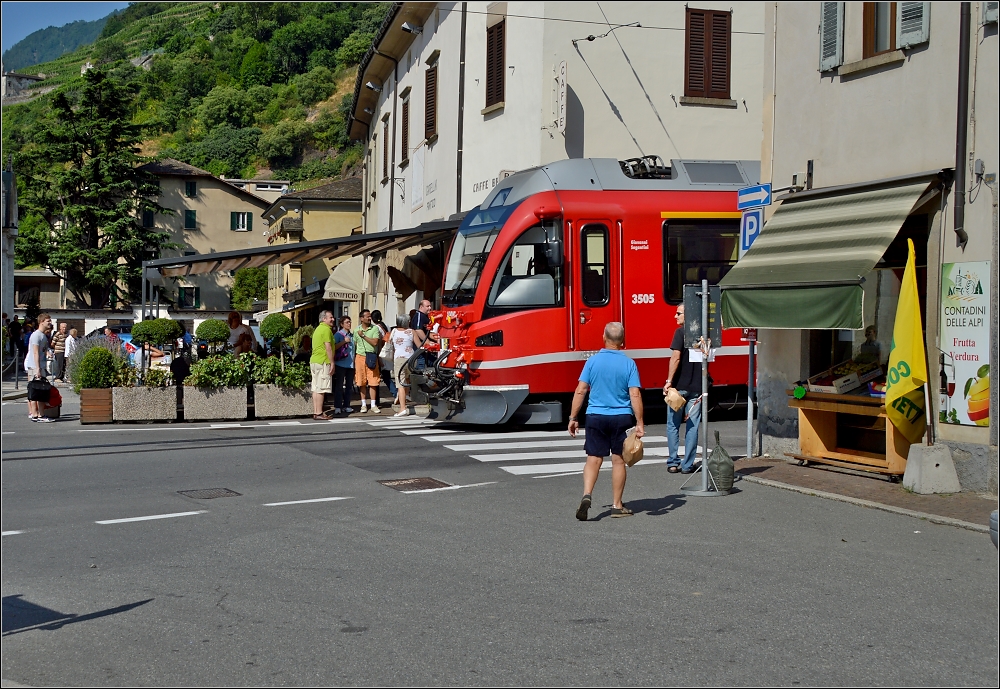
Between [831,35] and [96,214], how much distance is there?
3610 centimetres

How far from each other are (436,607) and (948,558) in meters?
3.80

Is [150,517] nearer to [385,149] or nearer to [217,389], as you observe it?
[217,389]

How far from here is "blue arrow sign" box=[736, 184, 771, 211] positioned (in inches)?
476

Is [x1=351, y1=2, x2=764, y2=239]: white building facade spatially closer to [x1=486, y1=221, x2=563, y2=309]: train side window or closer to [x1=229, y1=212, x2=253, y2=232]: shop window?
[x1=486, y1=221, x2=563, y2=309]: train side window

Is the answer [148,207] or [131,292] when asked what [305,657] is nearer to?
[148,207]

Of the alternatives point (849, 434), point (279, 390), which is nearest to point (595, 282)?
point (849, 434)

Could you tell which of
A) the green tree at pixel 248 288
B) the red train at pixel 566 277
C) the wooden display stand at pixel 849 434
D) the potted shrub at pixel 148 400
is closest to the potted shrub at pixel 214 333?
the potted shrub at pixel 148 400

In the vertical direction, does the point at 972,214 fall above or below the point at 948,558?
above

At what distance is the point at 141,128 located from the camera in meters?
11.4

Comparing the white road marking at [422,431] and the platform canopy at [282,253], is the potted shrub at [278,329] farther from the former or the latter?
the white road marking at [422,431]

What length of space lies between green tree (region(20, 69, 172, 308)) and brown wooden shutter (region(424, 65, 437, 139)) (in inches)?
284

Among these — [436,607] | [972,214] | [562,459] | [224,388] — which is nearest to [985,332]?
[972,214]

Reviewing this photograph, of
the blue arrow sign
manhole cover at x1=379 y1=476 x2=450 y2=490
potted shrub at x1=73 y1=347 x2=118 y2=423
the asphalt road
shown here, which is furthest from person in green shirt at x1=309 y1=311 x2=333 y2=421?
the blue arrow sign

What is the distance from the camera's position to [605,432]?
9.05 m
